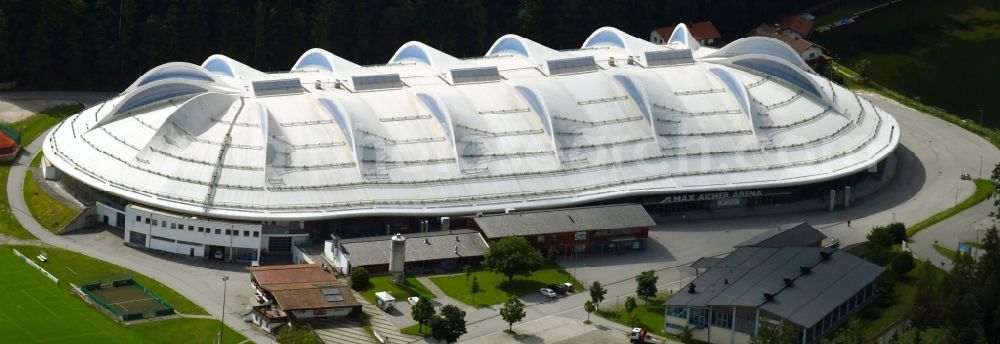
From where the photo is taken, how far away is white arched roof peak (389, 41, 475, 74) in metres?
177

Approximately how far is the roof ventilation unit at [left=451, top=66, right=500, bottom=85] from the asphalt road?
2459 centimetres

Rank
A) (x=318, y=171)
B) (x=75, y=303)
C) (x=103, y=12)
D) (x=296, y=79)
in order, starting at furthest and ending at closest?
(x=103, y=12) < (x=296, y=79) < (x=318, y=171) < (x=75, y=303)

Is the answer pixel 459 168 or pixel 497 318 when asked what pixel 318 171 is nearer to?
pixel 459 168

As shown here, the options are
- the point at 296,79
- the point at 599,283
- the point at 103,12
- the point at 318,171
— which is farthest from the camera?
the point at 103,12

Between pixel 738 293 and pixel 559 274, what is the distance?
18572mm

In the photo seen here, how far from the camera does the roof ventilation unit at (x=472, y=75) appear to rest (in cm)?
17388

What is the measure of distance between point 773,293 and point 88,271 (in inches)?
2226

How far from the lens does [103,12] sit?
649 feet

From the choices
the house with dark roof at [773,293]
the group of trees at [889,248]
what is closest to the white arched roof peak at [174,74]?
the house with dark roof at [773,293]

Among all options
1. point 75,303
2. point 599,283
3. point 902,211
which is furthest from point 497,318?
point 902,211

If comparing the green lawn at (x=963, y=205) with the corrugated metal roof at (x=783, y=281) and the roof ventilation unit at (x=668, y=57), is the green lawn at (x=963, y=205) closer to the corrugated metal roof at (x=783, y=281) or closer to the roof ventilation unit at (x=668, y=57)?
the corrugated metal roof at (x=783, y=281)

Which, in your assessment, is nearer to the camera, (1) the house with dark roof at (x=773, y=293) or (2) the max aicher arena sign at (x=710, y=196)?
(1) the house with dark roof at (x=773, y=293)

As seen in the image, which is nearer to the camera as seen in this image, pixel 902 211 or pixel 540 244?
pixel 540 244

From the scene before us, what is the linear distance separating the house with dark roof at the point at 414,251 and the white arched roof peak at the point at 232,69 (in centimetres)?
2699
